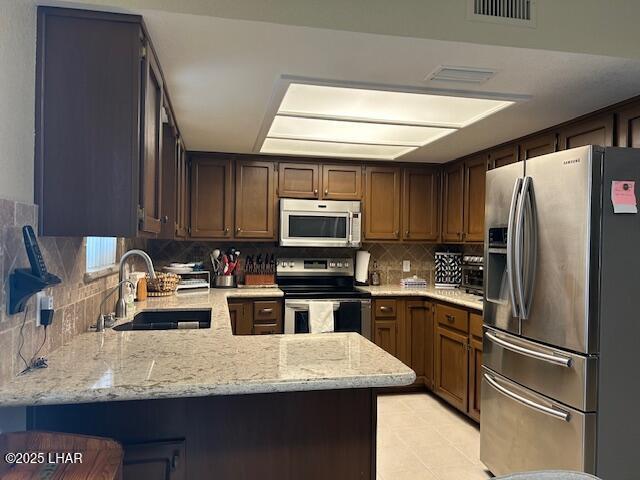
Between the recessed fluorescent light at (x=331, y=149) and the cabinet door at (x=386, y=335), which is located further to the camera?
the cabinet door at (x=386, y=335)

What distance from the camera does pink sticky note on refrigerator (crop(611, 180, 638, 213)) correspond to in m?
2.04

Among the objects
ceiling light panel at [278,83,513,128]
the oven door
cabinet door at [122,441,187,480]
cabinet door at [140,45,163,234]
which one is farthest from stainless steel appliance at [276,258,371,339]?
cabinet door at [122,441,187,480]

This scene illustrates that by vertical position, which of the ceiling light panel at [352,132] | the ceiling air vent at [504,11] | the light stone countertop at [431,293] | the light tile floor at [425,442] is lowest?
the light tile floor at [425,442]

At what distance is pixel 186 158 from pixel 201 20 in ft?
8.14

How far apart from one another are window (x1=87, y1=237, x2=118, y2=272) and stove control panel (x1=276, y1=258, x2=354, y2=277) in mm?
A: 1801

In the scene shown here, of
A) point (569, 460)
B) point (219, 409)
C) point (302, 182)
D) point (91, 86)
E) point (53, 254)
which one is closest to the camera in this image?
point (219, 409)

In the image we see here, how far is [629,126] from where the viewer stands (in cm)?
244

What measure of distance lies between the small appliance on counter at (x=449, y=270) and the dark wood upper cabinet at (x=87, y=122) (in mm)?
3521

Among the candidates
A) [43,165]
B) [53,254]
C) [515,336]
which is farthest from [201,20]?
[515,336]

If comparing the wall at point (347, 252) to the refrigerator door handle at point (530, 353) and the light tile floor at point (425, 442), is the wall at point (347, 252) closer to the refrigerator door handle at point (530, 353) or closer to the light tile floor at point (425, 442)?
the light tile floor at point (425, 442)

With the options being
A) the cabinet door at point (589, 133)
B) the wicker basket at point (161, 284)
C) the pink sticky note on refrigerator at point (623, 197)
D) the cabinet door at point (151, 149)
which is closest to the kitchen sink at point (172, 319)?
the wicker basket at point (161, 284)

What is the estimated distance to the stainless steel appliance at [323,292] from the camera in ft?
13.1

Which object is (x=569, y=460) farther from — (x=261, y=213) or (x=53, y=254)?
(x=261, y=213)

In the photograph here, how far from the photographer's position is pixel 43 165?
1.59m
